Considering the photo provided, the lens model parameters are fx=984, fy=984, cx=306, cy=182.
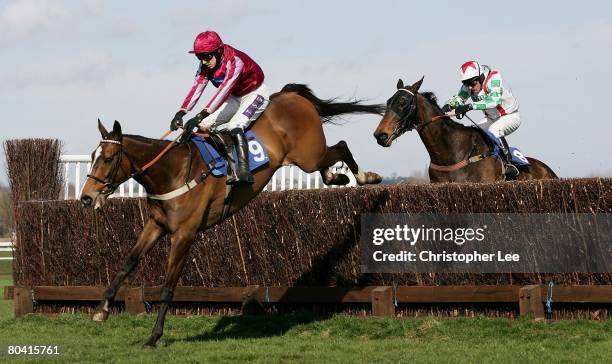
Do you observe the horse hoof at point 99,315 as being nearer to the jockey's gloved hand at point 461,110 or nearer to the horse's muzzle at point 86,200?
the horse's muzzle at point 86,200

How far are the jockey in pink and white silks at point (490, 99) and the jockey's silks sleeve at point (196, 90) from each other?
3660 mm

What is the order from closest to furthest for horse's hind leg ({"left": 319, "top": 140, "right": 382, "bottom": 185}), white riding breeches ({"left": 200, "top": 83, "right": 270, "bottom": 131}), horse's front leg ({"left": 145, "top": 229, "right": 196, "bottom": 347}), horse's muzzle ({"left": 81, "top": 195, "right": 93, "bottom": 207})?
horse's muzzle ({"left": 81, "top": 195, "right": 93, "bottom": 207}), horse's front leg ({"left": 145, "top": 229, "right": 196, "bottom": 347}), white riding breeches ({"left": 200, "top": 83, "right": 270, "bottom": 131}), horse's hind leg ({"left": 319, "top": 140, "right": 382, "bottom": 185})

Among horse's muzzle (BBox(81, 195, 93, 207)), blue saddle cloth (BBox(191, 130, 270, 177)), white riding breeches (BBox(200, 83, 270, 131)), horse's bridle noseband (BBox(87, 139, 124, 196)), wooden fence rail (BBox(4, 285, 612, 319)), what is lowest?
wooden fence rail (BBox(4, 285, 612, 319))

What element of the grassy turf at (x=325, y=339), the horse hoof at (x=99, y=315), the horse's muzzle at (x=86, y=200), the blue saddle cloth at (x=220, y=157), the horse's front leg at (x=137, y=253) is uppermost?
the blue saddle cloth at (x=220, y=157)

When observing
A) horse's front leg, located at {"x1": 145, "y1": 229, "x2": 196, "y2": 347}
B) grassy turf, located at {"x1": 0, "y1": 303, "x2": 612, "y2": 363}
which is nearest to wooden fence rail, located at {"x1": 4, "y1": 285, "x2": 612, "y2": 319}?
grassy turf, located at {"x1": 0, "y1": 303, "x2": 612, "y2": 363}

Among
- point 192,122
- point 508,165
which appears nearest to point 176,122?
point 192,122

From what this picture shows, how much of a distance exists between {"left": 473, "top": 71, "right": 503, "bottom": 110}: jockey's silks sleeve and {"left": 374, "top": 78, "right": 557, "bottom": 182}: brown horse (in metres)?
0.43

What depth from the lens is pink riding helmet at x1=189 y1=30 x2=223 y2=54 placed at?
26.3 ft

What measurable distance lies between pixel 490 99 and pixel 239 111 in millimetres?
3895

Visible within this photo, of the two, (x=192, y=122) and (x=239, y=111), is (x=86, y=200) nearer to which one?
(x=192, y=122)

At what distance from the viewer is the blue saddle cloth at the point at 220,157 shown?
315 inches

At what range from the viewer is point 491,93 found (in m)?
11.2

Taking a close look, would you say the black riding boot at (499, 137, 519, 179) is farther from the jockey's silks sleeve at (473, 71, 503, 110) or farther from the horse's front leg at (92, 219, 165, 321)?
the horse's front leg at (92, 219, 165, 321)

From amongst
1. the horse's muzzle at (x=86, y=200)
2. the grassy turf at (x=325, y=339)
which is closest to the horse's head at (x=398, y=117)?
the grassy turf at (x=325, y=339)
